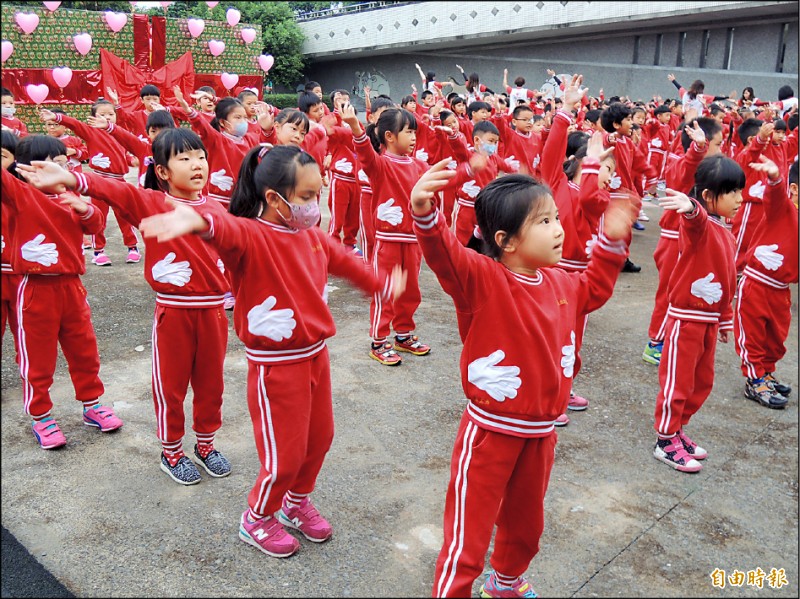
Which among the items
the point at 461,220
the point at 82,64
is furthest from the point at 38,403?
the point at 82,64

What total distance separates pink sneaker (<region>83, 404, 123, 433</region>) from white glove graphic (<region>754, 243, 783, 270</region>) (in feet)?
13.9

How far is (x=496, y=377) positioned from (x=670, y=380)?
75.8 inches

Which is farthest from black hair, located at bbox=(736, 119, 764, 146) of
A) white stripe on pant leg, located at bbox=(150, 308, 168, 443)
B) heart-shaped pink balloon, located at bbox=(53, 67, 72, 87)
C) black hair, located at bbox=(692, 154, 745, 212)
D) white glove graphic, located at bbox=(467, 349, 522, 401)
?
heart-shaped pink balloon, located at bbox=(53, 67, 72, 87)

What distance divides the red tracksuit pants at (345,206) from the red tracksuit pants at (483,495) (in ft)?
18.1

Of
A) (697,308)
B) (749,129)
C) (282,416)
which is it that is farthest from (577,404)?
(749,129)

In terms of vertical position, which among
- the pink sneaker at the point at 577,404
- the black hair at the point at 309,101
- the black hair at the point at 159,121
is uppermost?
the black hair at the point at 309,101

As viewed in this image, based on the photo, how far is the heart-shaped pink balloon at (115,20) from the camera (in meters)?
13.1

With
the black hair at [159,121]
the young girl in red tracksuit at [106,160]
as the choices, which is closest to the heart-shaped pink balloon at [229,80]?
the young girl in red tracksuit at [106,160]

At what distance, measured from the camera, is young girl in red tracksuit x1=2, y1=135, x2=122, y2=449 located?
11.6 feet

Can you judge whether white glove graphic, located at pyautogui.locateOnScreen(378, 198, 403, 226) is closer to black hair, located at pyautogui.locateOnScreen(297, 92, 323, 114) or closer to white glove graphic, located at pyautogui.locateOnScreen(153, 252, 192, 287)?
white glove graphic, located at pyautogui.locateOnScreen(153, 252, 192, 287)

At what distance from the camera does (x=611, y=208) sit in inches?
94.7

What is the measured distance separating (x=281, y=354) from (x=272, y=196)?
62 cm

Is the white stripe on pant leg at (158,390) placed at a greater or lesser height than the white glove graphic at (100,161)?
lesser

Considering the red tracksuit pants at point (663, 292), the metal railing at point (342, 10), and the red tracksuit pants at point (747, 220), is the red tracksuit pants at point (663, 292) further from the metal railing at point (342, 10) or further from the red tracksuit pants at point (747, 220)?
the metal railing at point (342, 10)
